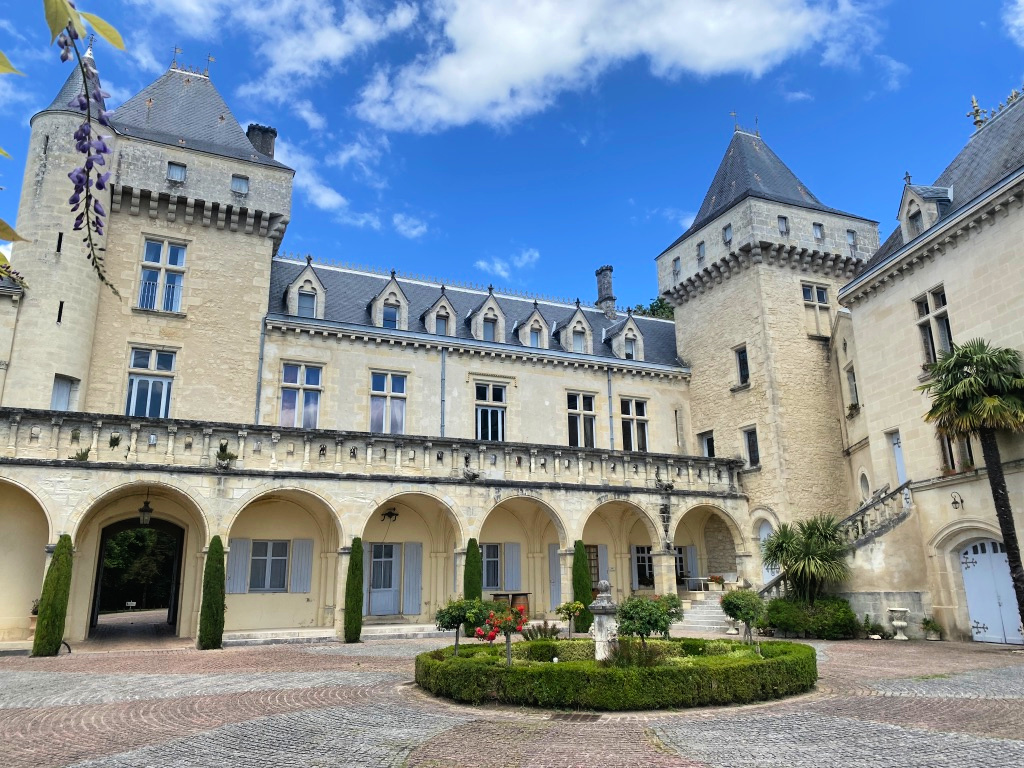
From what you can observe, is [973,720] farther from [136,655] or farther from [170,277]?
[170,277]

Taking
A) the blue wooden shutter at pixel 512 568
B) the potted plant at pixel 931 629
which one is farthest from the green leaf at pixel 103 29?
the blue wooden shutter at pixel 512 568

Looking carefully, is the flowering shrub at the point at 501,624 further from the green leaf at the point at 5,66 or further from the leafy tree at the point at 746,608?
the green leaf at the point at 5,66

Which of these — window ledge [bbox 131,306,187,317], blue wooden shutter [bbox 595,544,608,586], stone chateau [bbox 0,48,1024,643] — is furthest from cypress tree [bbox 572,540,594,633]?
window ledge [bbox 131,306,187,317]

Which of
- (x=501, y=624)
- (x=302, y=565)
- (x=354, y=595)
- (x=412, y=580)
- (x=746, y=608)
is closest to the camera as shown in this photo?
(x=501, y=624)

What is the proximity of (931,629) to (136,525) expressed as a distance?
874 inches

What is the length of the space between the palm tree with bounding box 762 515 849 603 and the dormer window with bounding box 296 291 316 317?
1603 centimetres

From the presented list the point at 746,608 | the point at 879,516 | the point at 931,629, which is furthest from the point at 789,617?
the point at 746,608

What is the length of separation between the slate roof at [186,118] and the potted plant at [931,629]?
910 inches

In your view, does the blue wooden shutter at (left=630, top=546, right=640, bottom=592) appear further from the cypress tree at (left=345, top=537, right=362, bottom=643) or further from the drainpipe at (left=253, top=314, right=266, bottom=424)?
the drainpipe at (left=253, top=314, right=266, bottom=424)

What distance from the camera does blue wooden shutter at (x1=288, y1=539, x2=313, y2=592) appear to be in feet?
73.8

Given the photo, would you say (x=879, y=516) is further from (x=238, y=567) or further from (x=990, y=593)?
(x=238, y=567)

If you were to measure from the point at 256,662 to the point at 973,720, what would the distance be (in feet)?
41.9

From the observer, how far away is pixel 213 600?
711 inches

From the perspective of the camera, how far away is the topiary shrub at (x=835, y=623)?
19109 millimetres
